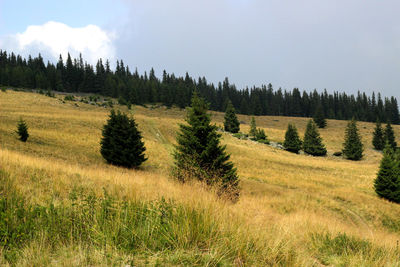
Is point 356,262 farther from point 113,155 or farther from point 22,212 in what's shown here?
point 113,155

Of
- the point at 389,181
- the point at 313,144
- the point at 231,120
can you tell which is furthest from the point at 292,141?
the point at 389,181

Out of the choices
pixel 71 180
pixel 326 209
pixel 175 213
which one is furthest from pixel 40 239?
pixel 326 209

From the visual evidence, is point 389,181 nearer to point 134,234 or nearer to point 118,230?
point 134,234

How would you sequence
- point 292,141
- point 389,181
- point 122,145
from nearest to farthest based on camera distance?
point 122,145
point 389,181
point 292,141

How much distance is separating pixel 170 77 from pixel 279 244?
166748mm

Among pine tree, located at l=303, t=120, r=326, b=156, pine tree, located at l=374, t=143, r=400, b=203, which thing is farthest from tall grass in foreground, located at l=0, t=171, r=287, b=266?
pine tree, located at l=303, t=120, r=326, b=156

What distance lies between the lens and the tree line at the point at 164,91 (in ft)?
338

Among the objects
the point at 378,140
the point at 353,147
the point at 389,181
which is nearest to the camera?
the point at 389,181

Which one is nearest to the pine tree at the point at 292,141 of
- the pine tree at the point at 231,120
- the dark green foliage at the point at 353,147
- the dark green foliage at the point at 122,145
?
the dark green foliage at the point at 353,147

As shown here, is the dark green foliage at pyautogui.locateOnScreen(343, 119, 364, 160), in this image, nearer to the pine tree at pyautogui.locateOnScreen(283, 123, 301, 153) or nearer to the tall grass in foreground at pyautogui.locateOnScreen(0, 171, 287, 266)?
the pine tree at pyautogui.locateOnScreen(283, 123, 301, 153)

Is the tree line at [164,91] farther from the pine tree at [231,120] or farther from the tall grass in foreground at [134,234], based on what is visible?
the tall grass in foreground at [134,234]

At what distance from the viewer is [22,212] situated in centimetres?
338

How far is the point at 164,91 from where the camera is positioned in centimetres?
11494

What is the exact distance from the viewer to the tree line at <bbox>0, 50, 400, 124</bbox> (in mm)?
103062
